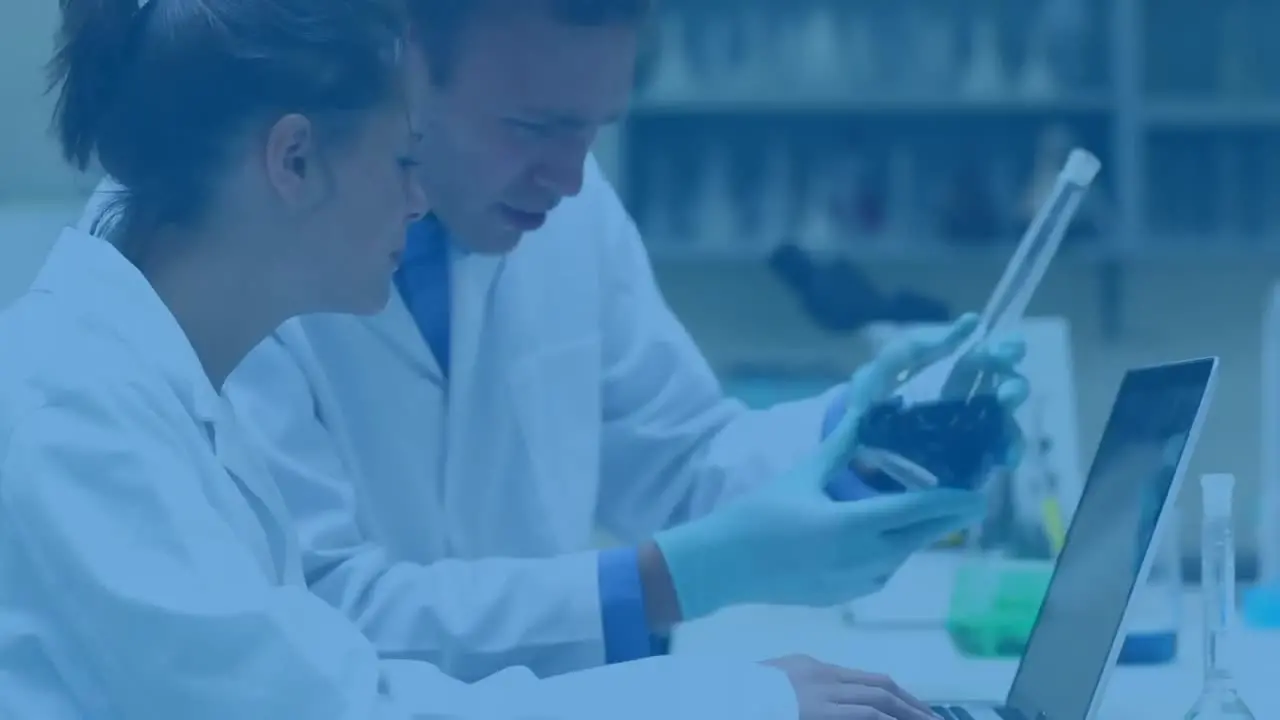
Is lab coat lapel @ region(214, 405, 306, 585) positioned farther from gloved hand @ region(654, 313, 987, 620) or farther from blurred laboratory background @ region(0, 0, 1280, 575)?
blurred laboratory background @ region(0, 0, 1280, 575)

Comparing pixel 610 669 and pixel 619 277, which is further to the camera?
pixel 619 277

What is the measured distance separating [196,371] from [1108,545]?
0.64 meters

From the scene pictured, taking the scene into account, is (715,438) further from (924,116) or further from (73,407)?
(924,116)

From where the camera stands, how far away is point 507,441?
1424 mm

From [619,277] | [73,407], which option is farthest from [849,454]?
[73,407]

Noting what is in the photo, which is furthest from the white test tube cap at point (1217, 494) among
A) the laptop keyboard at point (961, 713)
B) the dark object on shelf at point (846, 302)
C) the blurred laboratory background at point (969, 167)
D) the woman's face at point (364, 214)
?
the blurred laboratory background at point (969, 167)

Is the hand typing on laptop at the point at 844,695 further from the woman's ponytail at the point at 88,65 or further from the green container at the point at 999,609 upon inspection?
the woman's ponytail at the point at 88,65

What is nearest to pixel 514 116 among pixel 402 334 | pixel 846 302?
pixel 402 334

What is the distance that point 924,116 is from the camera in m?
3.02

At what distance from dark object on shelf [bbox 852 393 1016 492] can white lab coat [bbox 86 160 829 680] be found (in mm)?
271

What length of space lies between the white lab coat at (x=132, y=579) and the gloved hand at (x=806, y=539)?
0.40 m

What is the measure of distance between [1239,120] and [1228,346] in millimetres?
503

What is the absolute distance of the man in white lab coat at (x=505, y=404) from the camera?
1.24m

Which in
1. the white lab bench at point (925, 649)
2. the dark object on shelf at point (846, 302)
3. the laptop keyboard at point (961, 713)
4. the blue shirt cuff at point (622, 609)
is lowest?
the white lab bench at point (925, 649)
